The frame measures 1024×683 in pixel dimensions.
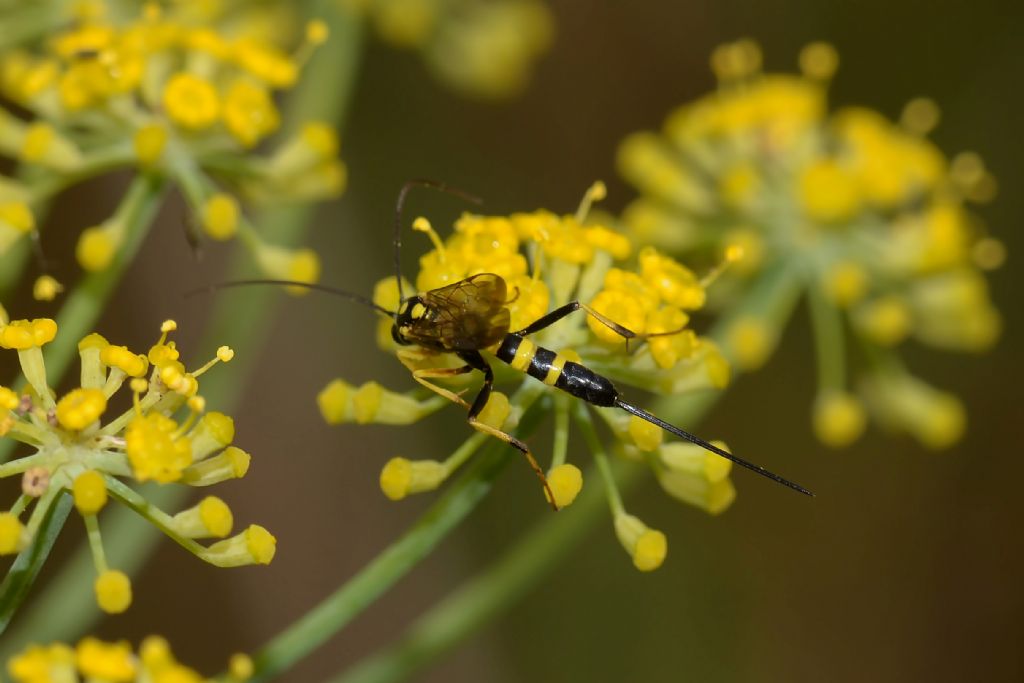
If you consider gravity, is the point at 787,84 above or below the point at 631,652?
above

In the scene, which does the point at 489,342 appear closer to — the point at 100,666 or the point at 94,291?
the point at 94,291

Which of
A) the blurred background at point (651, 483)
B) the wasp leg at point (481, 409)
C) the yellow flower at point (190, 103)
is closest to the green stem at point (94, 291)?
the yellow flower at point (190, 103)

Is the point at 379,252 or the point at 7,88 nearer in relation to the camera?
the point at 7,88

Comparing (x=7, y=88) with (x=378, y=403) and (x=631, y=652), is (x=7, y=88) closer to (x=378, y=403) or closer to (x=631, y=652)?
(x=378, y=403)

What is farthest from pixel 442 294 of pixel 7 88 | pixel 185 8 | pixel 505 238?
pixel 7 88

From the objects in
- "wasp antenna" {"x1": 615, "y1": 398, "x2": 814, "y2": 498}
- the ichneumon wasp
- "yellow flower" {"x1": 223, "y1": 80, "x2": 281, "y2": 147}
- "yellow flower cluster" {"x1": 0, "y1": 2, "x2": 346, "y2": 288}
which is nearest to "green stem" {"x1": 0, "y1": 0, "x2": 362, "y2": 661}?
"yellow flower cluster" {"x1": 0, "y1": 2, "x2": 346, "y2": 288}

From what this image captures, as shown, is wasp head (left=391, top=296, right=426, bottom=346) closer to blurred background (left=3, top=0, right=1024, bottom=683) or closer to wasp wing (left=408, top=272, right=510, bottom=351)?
wasp wing (left=408, top=272, right=510, bottom=351)

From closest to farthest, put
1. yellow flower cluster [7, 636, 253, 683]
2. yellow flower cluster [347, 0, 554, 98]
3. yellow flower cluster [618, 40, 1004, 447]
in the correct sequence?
yellow flower cluster [7, 636, 253, 683], yellow flower cluster [618, 40, 1004, 447], yellow flower cluster [347, 0, 554, 98]
